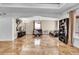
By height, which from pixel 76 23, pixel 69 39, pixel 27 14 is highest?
pixel 27 14

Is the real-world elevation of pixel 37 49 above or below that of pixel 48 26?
below

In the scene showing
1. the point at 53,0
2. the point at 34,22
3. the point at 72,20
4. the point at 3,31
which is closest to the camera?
the point at 53,0

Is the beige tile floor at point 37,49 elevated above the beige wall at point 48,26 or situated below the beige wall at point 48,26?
below

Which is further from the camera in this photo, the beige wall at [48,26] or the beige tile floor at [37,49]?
the beige wall at [48,26]

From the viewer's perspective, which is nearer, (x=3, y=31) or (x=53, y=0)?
(x=53, y=0)

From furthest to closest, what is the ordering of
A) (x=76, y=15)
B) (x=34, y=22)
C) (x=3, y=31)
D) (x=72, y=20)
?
1. (x=34, y=22)
2. (x=3, y=31)
3. (x=72, y=20)
4. (x=76, y=15)

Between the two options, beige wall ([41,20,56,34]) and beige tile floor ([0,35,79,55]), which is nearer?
beige tile floor ([0,35,79,55])

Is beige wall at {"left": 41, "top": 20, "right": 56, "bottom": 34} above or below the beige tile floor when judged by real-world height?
above

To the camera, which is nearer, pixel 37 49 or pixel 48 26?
pixel 37 49
